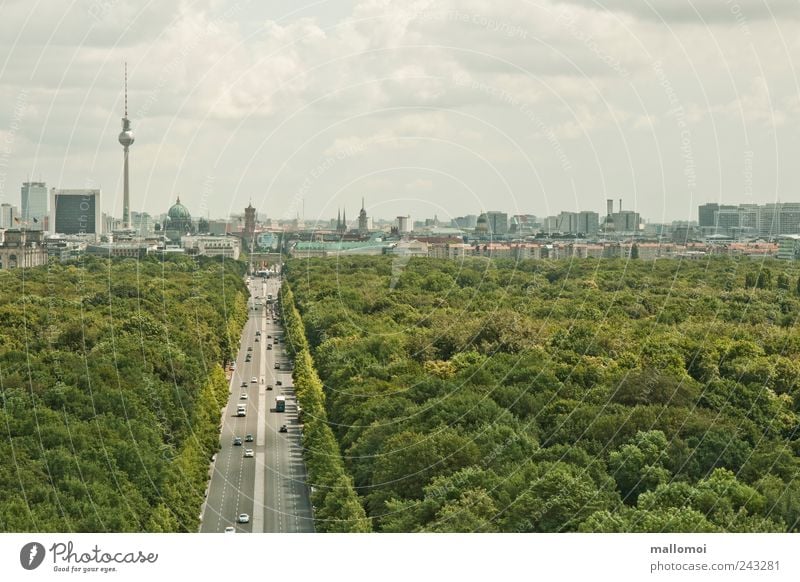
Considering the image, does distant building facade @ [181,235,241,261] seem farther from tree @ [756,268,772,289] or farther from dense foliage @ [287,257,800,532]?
dense foliage @ [287,257,800,532]

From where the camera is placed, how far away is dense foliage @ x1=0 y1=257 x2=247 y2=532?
26.1 m

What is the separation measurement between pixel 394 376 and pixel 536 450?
1317cm

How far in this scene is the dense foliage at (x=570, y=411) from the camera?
81.5 ft

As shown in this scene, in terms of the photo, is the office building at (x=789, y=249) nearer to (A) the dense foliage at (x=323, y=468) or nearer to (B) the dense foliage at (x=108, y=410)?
(B) the dense foliage at (x=108, y=410)

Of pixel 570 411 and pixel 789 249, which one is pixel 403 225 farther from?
pixel 570 411

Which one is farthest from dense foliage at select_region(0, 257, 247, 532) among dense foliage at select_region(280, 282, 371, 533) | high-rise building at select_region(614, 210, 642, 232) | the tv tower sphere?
high-rise building at select_region(614, 210, 642, 232)

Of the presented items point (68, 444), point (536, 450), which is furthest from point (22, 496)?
point (536, 450)
